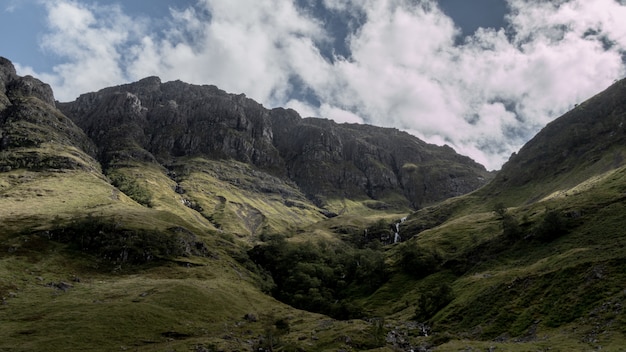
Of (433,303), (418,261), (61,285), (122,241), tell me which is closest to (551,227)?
(433,303)

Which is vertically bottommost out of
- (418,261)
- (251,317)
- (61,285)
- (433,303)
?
(251,317)

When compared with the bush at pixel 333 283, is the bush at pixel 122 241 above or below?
above

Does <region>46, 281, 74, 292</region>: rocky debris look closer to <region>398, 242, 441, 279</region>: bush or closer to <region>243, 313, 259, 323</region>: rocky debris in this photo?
<region>243, 313, 259, 323</region>: rocky debris

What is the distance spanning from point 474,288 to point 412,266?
54.5m

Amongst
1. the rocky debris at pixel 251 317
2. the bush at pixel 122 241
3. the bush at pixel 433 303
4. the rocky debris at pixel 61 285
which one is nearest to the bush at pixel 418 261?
the bush at pixel 433 303

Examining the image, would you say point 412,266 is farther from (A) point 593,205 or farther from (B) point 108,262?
(B) point 108,262

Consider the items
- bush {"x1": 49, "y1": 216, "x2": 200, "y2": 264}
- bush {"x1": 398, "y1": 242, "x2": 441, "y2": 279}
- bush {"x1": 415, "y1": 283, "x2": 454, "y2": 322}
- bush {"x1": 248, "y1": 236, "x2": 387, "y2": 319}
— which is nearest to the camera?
bush {"x1": 415, "y1": 283, "x2": 454, "y2": 322}

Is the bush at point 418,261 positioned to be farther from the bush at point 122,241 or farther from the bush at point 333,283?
the bush at point 122,241

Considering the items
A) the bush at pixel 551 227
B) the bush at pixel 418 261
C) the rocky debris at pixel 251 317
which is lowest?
the rocky debris at pixel 251 317

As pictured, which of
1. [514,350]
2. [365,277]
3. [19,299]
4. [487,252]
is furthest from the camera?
[365,277]

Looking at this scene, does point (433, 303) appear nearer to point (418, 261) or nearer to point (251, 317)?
point (418, 261)

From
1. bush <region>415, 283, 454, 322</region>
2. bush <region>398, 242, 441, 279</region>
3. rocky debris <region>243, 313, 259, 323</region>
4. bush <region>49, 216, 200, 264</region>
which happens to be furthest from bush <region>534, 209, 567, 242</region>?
bush <region>49, 216, 200, 264</region>

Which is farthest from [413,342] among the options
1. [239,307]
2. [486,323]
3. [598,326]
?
[239,307]

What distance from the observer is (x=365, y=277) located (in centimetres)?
16825
